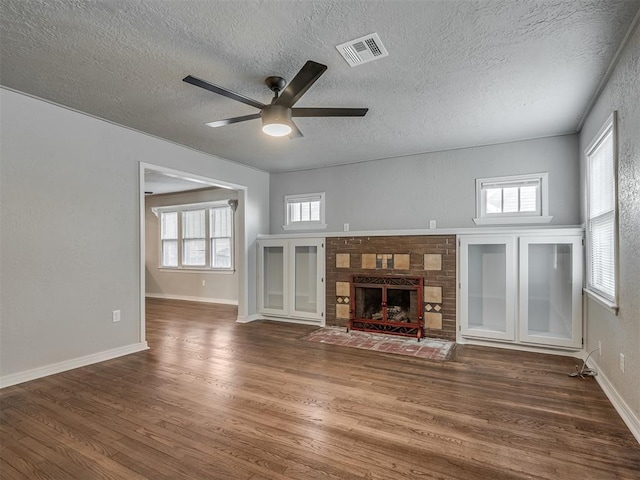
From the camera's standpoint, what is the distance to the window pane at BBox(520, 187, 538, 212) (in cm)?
439

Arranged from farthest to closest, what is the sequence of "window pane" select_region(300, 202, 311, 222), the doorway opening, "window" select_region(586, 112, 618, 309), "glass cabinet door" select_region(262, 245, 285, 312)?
the doorway opening < "window pane" select_region(300, 202, 311, 222) < "glass cabinet door" select_region(262, 245, 285, 312) < "window" select_region(586, 112, 618, 309)

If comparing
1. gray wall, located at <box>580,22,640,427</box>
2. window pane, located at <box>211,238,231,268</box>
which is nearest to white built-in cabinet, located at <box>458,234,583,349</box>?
gray wall, located at <box>580,22,640,427</box>

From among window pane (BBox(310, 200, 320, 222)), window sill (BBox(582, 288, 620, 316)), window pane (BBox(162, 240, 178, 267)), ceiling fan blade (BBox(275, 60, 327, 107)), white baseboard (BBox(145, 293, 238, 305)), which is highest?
ceiling fan blade (BBox(275, 60, 327, 107))

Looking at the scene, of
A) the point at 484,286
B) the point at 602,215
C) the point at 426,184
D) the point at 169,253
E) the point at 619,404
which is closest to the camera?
the point at 619,404

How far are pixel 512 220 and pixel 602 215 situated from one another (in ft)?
4.62

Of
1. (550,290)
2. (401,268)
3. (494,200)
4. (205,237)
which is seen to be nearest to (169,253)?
(205,237)

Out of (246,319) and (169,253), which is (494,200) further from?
(169,253)

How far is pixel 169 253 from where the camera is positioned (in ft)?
27.7

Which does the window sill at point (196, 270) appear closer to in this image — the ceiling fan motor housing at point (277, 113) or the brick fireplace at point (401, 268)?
the brick fireplace at point (401, 268)

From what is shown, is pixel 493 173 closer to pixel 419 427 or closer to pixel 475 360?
pixel 475 360

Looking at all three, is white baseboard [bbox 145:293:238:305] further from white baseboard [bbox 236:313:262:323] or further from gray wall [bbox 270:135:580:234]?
gray wall [bbox 270:135:580:234]

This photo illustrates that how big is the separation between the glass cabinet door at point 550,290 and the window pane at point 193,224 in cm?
662

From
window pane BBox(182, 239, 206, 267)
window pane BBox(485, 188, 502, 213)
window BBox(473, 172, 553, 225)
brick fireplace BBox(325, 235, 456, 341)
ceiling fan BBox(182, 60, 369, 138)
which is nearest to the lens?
ceiling fan BBox(182, 60, 369, 138)

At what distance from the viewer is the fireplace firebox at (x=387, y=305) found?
4.62 m
